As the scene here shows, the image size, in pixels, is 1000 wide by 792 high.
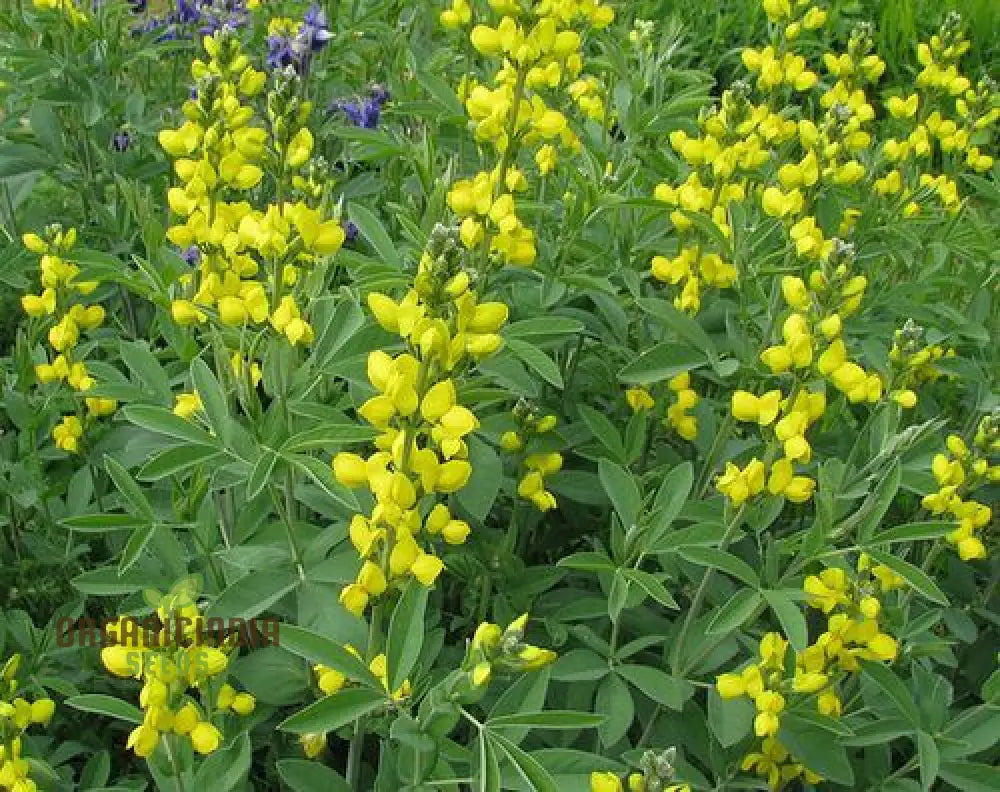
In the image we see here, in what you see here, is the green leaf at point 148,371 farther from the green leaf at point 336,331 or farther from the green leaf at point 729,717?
the green leaf at point 729,717

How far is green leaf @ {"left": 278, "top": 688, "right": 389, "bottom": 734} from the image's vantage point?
4.75 feet

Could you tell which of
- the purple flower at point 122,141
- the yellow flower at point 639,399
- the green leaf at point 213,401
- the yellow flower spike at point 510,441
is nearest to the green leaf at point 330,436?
the green leaf at point 213,401

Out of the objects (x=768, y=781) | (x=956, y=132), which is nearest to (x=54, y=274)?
(x=768, y=781)

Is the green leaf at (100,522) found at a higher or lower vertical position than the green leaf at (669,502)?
lower

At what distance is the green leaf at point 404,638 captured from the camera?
1.50m

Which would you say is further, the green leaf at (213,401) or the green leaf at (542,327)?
the green leaf at (542,327)

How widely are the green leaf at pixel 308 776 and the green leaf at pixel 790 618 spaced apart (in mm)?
664

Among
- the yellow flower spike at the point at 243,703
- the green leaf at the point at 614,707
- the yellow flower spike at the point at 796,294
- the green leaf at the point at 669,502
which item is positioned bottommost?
the green leaf at the point at 614,707

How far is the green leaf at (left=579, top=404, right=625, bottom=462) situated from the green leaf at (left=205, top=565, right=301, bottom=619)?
0.67 metres

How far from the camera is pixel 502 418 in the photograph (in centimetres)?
212

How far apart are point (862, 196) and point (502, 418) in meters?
1.36

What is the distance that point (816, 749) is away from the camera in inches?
77.5

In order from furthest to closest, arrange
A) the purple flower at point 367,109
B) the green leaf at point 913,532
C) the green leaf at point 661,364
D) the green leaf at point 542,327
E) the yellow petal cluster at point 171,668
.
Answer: the purple flower at point 367,109 < the green leaf at point 661,364 < the green leaf at point 542,327 < the green leaf at point 913,532 < the yellow petal cluster at point 171,668

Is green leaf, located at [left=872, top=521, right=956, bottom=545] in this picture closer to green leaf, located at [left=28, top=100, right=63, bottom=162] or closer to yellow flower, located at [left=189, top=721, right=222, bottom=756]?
yellow flower, located at [left=189, top=721, right=222, bottom=756]
